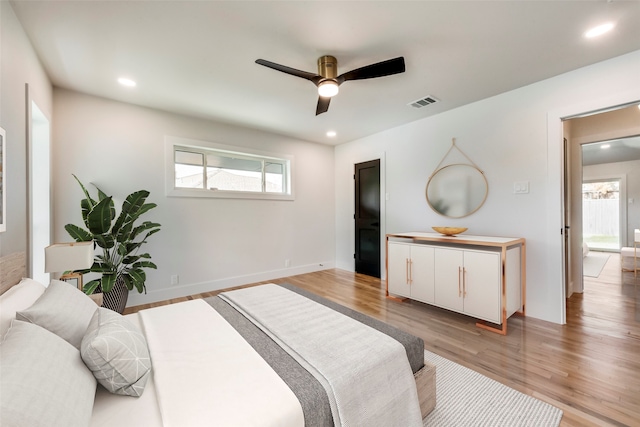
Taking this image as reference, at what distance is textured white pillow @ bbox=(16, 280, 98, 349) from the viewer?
1.14 m

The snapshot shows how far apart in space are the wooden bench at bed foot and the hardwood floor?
677mm

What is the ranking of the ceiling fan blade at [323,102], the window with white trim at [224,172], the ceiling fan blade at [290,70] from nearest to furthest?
1. the ceiling fan blade at [290,70]
2. the ceiling fan blade at [323,102]
3. the window with white trim at [224,172]

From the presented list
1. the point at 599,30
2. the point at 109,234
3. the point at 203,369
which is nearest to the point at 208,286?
the point at 109,234

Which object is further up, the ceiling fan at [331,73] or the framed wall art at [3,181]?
the ceiling fan at [331,73]

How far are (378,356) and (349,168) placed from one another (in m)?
4.21

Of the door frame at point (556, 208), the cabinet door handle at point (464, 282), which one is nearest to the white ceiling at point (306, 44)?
the door frame at point (556, 208)

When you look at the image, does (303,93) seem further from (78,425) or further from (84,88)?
(78,425)

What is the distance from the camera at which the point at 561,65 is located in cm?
253

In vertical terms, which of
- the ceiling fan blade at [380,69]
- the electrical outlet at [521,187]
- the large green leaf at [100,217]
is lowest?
the large green leaf at [100,217]

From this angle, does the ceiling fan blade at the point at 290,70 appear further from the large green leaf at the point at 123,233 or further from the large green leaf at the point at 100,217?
A: the large green leaf at the point at 123,233

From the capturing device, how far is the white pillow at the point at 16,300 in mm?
1121

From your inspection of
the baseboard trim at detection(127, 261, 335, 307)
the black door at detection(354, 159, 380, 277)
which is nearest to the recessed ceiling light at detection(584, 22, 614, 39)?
the black door at detection(354, 159, 380, 277)

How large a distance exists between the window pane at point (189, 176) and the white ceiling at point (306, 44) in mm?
946

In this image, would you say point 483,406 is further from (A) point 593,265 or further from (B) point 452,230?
(A) point 593,265
